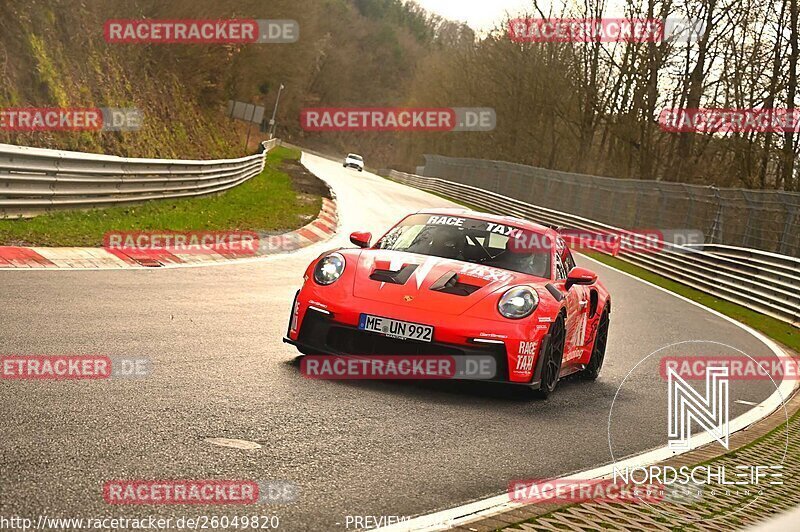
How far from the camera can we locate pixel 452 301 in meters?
7.75

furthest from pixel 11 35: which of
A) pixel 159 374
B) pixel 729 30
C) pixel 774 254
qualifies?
pixel 729 30

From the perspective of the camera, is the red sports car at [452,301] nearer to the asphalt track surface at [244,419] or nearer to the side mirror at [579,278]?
the side mirror at [579,278]

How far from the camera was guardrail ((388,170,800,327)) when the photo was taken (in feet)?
75.4

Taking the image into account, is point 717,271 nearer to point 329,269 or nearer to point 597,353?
point 597,353

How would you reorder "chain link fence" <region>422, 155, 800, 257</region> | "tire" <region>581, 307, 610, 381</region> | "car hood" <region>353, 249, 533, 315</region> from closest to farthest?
"car hood" <region>353, 249, 533, 315</region>, "tire" <region>581, 307, 610, 381</region>, "chain link fence" <region>422, 155, 800, 257</region>

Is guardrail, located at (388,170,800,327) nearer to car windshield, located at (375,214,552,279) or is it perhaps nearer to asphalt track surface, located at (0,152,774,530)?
asphalt track surface, located at (0,152,774,530)

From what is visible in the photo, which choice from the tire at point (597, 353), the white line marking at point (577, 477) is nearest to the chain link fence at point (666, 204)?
the white line marking at point (577, 477)

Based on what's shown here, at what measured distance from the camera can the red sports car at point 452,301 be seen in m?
7.56

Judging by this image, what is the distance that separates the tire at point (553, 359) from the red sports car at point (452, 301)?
11 mm

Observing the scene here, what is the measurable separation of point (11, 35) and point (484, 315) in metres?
15.3

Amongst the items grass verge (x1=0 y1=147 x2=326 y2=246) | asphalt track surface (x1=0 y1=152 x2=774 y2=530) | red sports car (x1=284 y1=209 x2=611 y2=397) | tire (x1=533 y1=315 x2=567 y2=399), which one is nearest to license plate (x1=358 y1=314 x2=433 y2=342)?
red sports car (x1=284 y1=209 x2=611 y2=397)

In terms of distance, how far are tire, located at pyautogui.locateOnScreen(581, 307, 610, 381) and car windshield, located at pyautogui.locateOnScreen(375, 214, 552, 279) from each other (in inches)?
50.6

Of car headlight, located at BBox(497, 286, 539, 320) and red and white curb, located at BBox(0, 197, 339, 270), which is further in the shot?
red and white curb, located at BBox(0, 197, 339, 270)

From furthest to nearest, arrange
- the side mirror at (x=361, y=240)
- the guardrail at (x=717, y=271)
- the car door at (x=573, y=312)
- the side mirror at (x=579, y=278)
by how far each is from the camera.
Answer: the guardrail at (x=717, y=271) < the side mirror at (x=361, y=240) < the car door at (x=573, y=312) < the side mirror at (x=579, y=278)
